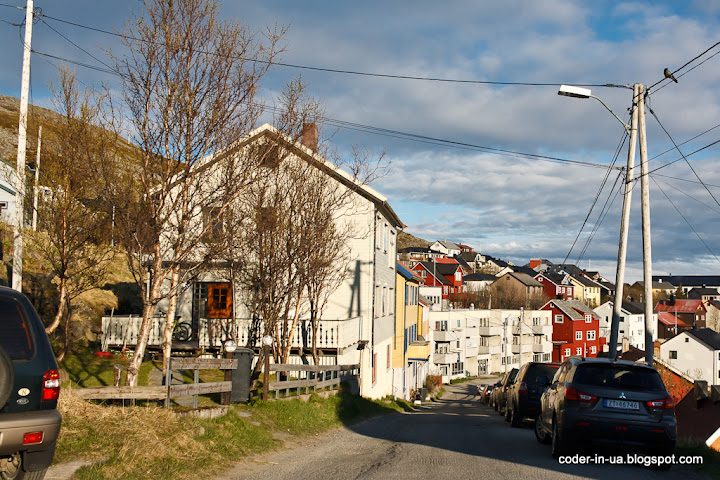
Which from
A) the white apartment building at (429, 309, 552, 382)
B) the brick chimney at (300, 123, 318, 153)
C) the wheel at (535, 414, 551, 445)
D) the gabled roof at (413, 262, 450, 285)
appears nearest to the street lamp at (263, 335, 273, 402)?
the brick chimney at (300, 123, 318, 153)

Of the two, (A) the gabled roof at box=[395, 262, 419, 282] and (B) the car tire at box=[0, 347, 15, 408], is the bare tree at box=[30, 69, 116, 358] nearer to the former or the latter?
(B) the car tire at box=[0, 347, 15, 408]

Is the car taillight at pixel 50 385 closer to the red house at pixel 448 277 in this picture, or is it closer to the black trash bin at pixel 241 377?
the black trash bin at pixel 241 377

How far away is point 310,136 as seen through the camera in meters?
16.7

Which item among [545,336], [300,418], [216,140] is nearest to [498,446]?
[300,418]

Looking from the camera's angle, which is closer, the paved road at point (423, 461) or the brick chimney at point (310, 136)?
the paved road at point (423, 461)

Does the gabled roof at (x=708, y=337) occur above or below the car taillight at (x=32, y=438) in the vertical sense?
below

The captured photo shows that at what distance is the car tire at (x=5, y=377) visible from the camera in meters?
5.16

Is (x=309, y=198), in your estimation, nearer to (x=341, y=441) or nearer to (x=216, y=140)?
(x=216, y=140)

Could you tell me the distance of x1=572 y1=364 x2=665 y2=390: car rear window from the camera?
948 centimetres

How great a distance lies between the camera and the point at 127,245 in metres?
10.9

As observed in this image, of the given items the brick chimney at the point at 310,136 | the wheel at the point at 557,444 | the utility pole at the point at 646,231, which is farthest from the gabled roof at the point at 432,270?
the wheel at the point at 557,444

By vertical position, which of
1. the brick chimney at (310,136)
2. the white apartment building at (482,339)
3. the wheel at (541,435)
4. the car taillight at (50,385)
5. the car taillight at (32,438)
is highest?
the brick chimney at (310,136)

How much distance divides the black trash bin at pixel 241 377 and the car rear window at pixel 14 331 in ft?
23.3

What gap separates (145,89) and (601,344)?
317ft
